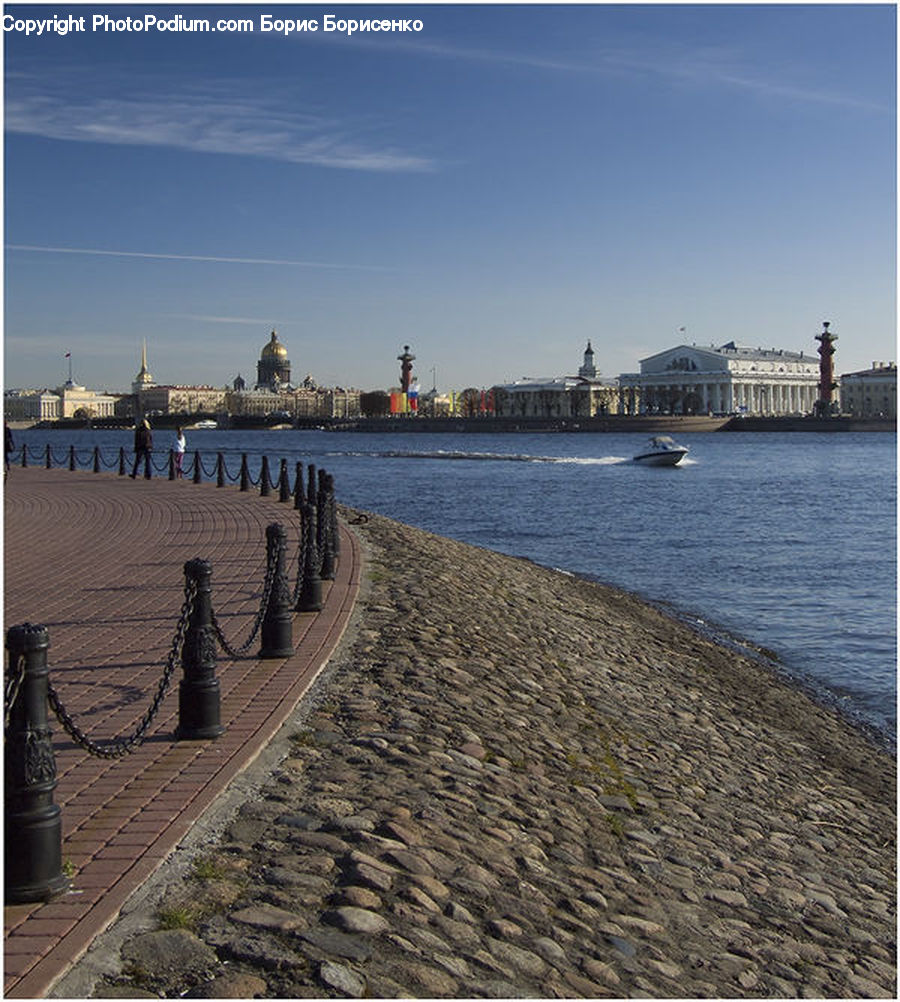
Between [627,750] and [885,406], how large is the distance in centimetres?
18031

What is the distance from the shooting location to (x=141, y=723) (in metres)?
5.88

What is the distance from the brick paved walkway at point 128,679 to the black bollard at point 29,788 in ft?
0.28

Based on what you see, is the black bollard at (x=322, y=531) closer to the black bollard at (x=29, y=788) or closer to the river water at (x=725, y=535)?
the river water at (x=725, y=535)

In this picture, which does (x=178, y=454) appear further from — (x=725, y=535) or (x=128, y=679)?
(x=128, y=679)

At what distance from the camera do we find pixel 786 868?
632 cm

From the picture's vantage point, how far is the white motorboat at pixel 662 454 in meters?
66.2

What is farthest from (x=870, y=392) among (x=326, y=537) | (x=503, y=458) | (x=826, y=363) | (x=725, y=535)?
(x=326, y=537)

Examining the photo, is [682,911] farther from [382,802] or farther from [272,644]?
[272,644]

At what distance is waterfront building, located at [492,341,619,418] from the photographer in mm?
173375

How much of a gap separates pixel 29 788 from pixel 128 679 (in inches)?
134

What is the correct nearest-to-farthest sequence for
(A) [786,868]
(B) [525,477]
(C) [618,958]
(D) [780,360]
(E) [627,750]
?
1. (C) [618,958]
2. (A) [786,868]
3. (E) [627,750]
4. (B) [525,477]
5. (D) [780,360]

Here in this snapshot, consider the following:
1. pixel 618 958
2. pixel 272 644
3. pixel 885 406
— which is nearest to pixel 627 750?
pixel 272 644

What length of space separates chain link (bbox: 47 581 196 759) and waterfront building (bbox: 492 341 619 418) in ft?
534

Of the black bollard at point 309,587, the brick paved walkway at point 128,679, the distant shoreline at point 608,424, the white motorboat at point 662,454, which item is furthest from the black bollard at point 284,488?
the distant shoreline at point 608,424
